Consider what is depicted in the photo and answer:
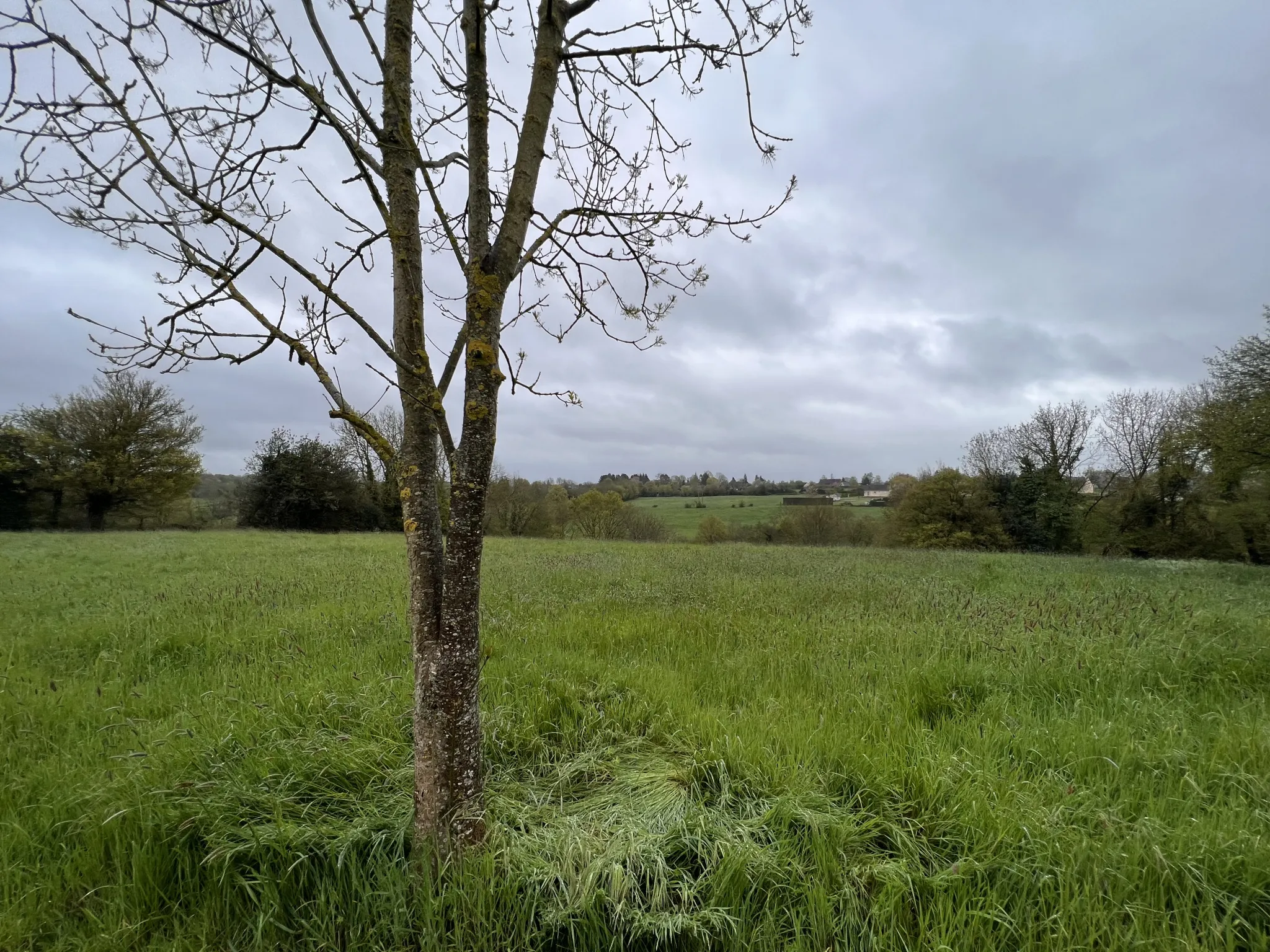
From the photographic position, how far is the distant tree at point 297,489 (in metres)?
31.1

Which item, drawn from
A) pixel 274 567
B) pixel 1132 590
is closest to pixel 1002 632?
pixel 1132 590

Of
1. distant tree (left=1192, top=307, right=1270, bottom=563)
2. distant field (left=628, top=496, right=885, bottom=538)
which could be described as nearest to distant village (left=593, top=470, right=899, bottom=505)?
distant field (left=628, top=496, right=885, bottom=538)

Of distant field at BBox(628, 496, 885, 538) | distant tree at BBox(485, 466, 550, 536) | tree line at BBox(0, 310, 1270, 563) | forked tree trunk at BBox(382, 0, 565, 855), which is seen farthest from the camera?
distant field at BBox(628, 496, 885, 538)

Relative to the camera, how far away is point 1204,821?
2338 millimetres

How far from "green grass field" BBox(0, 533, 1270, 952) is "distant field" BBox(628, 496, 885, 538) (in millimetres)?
35612

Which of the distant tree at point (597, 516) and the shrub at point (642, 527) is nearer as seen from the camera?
the distant tree at point (597, 516)

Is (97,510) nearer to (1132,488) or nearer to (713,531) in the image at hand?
(713,531)

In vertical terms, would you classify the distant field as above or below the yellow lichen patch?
below

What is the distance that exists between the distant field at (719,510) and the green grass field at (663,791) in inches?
1402

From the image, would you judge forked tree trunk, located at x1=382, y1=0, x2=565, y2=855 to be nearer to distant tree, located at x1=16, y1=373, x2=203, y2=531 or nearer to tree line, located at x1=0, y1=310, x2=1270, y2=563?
tree line, located at x1=0, y1=310, x2=1270, y2=563

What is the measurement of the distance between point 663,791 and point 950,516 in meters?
35.6

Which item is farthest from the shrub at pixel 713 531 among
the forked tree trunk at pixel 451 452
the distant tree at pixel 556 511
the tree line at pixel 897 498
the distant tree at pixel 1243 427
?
the forked tree trunk at pixel 451 452

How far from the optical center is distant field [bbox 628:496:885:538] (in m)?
43.7

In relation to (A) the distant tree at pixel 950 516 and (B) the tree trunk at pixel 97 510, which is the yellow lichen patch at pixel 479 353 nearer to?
(A) the distant tree at pixel 950 516
